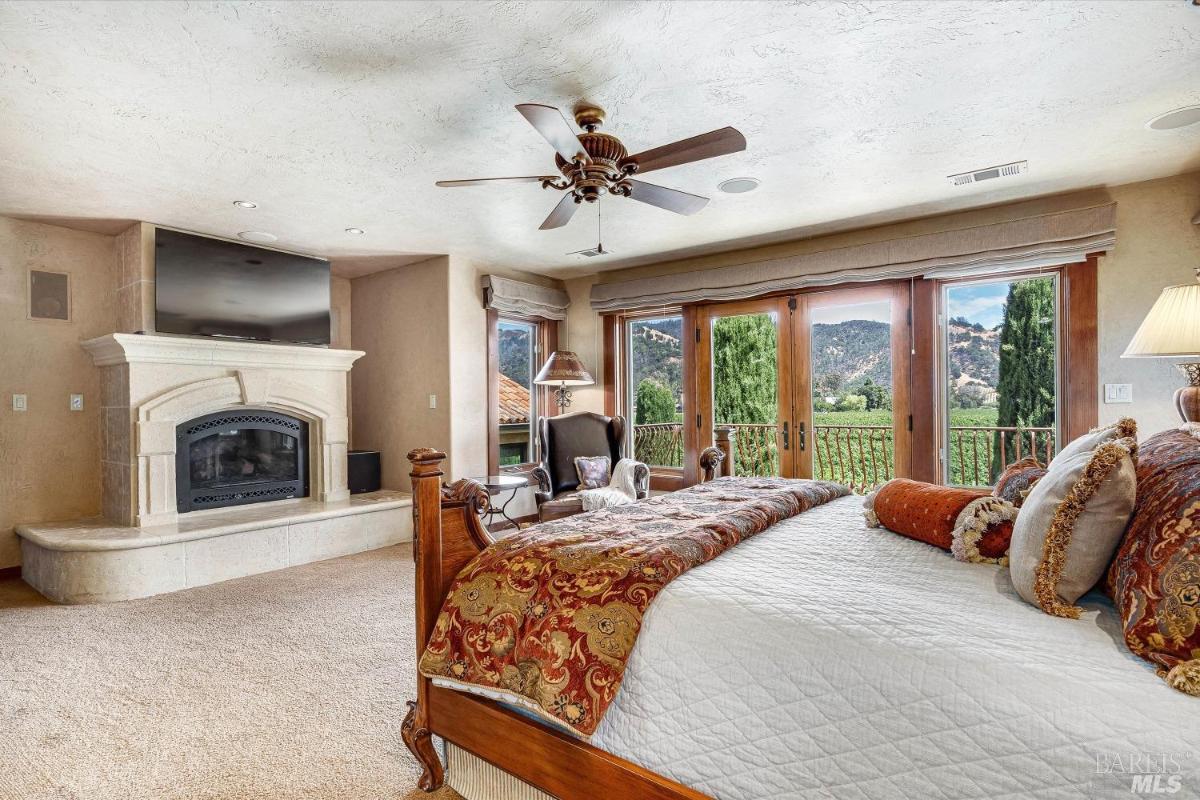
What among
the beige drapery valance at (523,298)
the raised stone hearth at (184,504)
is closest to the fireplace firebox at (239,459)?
the raised stone hearth at (184,504)

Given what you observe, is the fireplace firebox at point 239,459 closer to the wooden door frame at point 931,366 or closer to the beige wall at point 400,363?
the beige wall at point 400,363

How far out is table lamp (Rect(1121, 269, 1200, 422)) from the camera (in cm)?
206

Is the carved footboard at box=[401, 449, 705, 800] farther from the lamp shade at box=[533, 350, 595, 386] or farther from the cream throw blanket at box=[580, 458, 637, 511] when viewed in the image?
the lamp shade at box=[533, 350, 595, 386]

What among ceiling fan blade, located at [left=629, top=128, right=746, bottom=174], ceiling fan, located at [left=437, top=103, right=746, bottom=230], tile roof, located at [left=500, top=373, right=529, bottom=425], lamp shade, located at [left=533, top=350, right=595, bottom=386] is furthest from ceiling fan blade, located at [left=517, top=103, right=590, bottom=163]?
tile roof, located at [left=500, top=373, right=529, bottom=425]

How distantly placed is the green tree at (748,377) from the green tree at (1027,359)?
1.53m

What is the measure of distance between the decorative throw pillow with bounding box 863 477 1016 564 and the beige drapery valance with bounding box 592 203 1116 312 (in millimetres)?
2473

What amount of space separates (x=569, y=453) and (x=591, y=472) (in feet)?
0.94

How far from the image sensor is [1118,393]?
3477 millimetres

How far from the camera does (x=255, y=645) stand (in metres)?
2.79

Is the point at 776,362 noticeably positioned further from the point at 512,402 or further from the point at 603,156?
the point at 603,156

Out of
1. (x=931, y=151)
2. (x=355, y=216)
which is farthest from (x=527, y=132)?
(x=931, y=151)

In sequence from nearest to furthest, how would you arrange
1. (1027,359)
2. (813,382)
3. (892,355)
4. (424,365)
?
1. (1027,359)
2. (892,355)
3. (813,382)
4. (424,365)

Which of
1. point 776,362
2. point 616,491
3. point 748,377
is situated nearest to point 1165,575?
point 616,491

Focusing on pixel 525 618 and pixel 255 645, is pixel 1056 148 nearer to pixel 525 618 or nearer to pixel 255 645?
pixel 525 618
